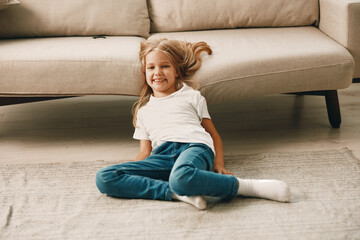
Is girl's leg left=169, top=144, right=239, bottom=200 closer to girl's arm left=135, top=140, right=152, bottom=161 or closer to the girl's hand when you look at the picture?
the girl's hand

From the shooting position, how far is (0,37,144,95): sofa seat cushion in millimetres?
1755

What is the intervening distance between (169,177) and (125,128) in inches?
30.2

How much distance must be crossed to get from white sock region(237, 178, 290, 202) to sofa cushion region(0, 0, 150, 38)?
1.06 metres

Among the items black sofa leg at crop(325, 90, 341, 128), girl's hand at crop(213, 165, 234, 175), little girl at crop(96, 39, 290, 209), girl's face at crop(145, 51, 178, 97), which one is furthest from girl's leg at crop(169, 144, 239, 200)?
black sofa leg at crop(325, 90, 341, 128)

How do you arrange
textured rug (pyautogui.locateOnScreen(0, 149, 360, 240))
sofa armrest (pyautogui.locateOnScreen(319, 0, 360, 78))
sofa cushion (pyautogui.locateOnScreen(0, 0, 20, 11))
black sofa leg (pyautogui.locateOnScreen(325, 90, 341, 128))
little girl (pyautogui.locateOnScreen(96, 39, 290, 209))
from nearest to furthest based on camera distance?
1. textured rug (pyautogui.locateOnScreen(0, 149, 360, 240))
2. little girl (pyautogui.locateOnScreen(96, 39, 290, 209))
3. sofa armrest (pyautogui.locateOnScreen(319, 0, 360, 78))
4. sofa cushion (pyautogui.locateOnScreen(0, 0, 20, 11))
5. black sofa leg (pyautogui.locateOnScreen(325, 90, 341, 128))

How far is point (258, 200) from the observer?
57.2 inches

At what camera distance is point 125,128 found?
2.19 meters

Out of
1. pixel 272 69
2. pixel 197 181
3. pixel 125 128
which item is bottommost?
pixel 125 128

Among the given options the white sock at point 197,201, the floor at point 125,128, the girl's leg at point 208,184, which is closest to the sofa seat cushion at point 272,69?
the floor at point 125,128

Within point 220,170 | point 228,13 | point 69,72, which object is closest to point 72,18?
point 69,72

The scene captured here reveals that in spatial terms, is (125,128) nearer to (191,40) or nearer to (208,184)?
(191,40)

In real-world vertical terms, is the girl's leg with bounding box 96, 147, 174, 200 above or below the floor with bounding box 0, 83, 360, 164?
above

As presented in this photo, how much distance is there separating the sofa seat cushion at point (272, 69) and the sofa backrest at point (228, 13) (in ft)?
1.19

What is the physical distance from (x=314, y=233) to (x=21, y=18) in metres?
1.64
